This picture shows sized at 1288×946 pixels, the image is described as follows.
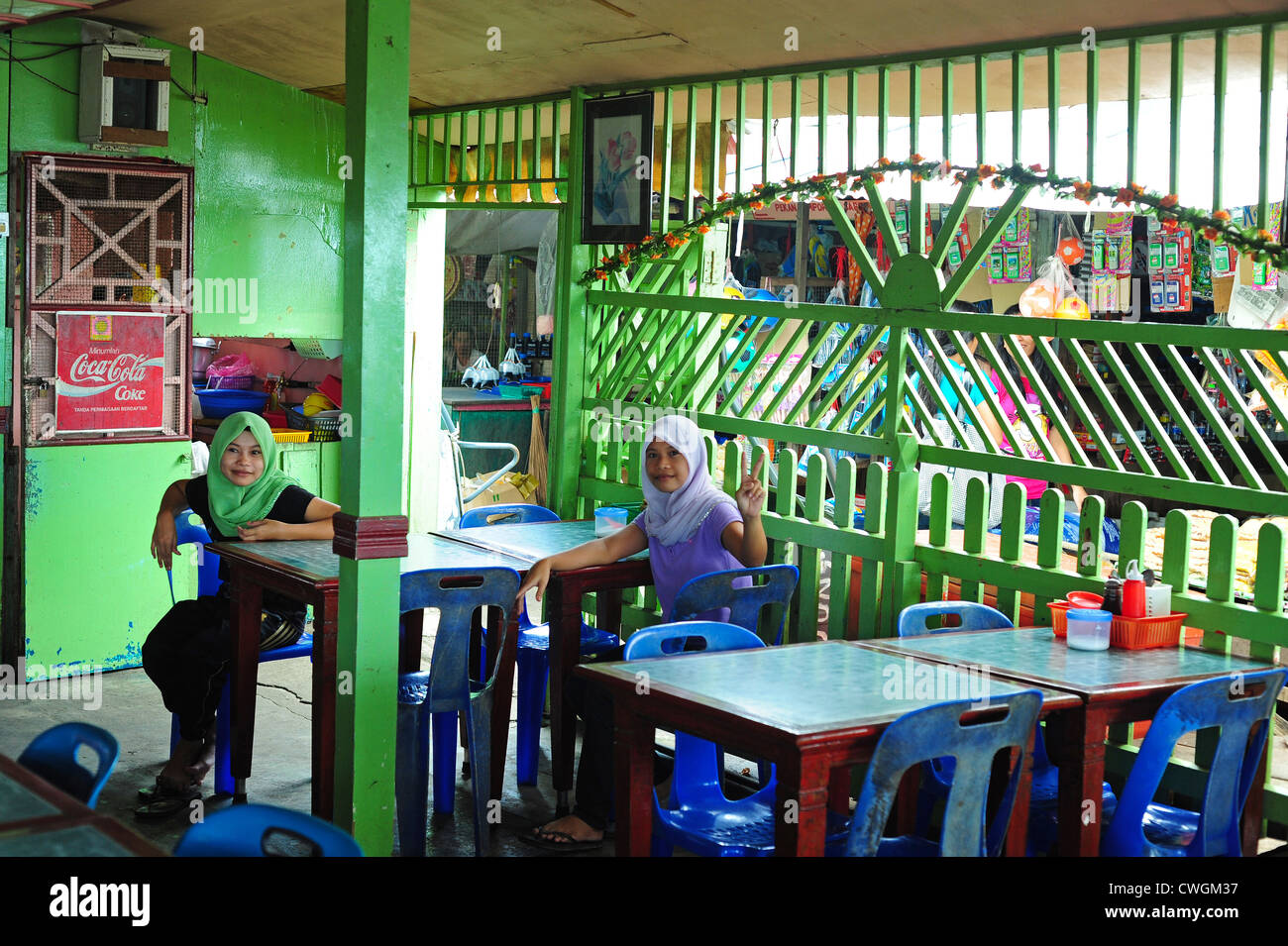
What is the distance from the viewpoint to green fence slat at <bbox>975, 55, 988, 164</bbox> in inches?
181

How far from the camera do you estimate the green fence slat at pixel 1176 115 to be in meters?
4.13

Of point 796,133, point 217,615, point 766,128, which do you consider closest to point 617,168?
point 766,128

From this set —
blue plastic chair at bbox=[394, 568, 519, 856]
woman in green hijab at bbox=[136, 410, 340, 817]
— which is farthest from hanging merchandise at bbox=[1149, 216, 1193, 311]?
woman in green hijab at bbox=[136, 410, 340, 817]

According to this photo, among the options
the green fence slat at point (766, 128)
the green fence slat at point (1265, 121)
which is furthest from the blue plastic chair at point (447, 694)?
the green fence slat at point (1265, 121)

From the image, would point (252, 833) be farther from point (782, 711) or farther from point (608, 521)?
point (608, 521)

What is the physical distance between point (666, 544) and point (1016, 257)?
10.3 ft

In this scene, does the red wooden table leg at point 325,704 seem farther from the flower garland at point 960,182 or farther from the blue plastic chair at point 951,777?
the flower garland at point 960,182

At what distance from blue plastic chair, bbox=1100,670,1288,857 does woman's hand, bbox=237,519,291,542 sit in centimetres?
298

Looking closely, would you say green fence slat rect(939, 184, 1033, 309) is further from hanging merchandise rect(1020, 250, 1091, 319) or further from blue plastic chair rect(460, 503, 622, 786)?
blue plastic chair rect(460, 503, 622, 786)

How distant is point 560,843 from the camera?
449 cm

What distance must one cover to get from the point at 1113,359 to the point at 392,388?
2380mm
